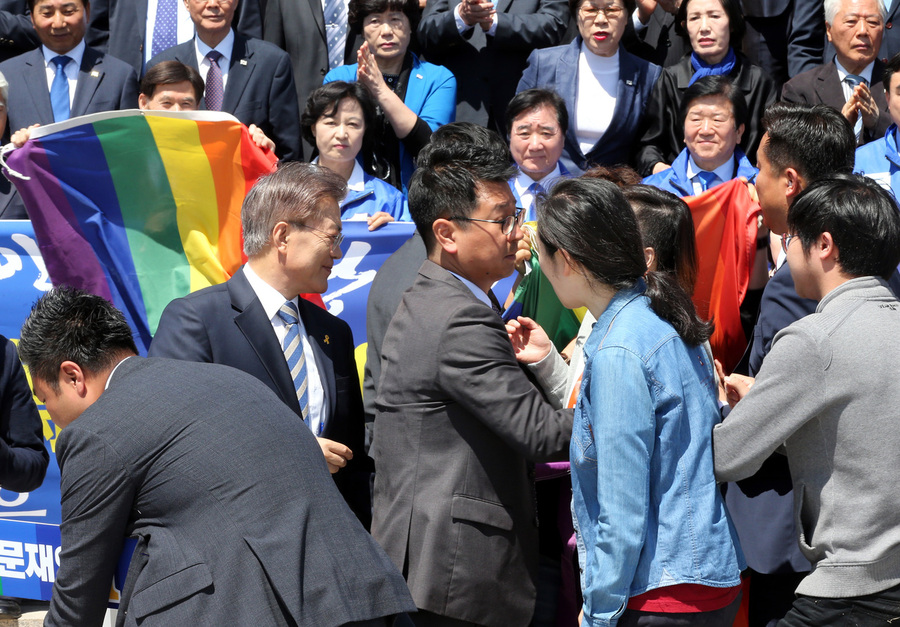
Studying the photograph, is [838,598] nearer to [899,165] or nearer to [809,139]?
[809,139]

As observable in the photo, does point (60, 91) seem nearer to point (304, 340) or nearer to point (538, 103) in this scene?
point (538, 103)

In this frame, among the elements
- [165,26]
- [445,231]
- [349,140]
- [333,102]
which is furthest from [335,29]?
[445,231]

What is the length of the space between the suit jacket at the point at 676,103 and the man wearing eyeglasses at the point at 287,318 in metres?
3.32

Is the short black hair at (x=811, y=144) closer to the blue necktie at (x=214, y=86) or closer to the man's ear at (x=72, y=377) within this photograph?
the man's ear at (x=72, y=377)

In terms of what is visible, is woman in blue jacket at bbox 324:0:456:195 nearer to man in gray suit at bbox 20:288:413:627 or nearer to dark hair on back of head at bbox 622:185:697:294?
dark hair on back of head at bbox 622:185:697:294

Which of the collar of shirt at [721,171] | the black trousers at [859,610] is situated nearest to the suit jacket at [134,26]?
the collar of shirt at [721,171]

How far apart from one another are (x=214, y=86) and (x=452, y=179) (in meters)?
3.86

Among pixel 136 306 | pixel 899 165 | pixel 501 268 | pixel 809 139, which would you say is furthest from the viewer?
pixel 899 165

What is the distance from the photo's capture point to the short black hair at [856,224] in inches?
113

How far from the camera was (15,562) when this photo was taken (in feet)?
14.4

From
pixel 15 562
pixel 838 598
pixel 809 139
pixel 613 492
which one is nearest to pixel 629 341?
pixel 613 492

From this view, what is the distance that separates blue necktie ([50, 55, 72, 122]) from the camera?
657 cm

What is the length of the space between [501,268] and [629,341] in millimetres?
805

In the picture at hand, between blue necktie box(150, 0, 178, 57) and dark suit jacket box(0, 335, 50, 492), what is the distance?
4.02m
